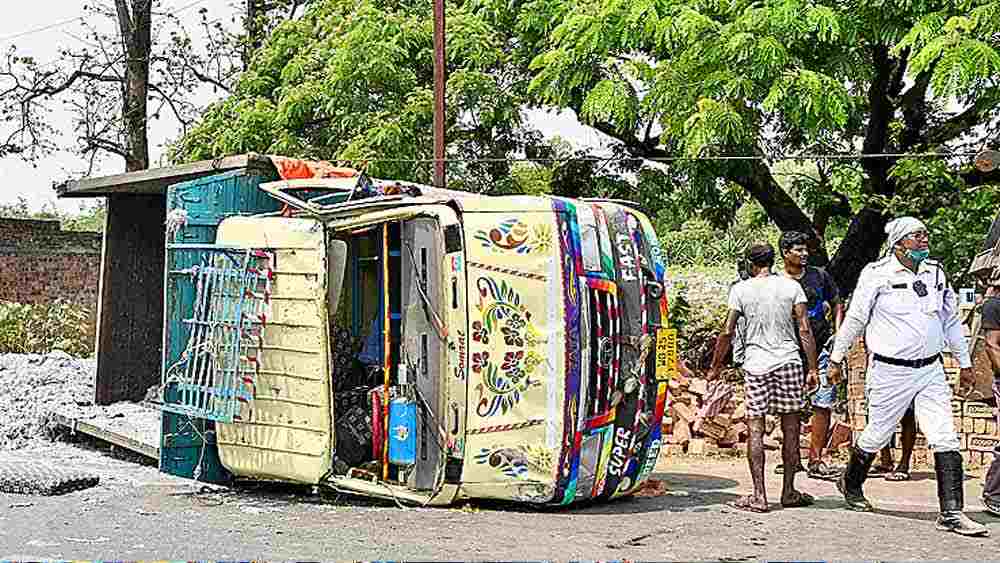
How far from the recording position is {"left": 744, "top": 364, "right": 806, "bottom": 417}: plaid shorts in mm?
8086

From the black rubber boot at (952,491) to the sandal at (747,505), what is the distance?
1.14 m

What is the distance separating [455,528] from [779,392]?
2.24m

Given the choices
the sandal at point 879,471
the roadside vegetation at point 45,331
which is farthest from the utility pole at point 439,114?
the roadside vegetation at point 45,331

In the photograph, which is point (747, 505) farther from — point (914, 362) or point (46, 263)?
point (46, 263)

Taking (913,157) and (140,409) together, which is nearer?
(140,409)

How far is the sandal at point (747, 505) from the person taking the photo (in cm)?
808

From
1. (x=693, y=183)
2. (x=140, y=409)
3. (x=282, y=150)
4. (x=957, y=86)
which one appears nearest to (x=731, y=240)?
(x=693, y=183)

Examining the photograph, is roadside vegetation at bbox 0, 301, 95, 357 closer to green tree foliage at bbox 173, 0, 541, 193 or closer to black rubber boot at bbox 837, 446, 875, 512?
green tree foliage at bbox 173, 0, 541, 193

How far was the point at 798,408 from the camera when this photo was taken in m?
8.12

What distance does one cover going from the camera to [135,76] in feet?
84.4

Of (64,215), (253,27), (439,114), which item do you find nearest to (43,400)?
(439,114)

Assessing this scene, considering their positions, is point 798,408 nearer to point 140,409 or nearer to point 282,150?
point 140,409

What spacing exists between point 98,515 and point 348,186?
265cm

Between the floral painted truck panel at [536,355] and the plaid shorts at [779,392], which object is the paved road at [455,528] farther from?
the plaid shorts at [779,392]
